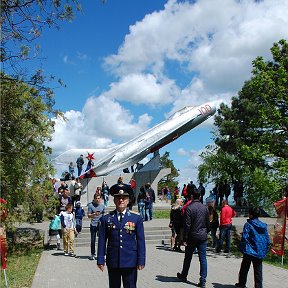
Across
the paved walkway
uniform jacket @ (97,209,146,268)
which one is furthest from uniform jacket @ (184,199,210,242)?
uniform jacket @ (97,209,146,268)

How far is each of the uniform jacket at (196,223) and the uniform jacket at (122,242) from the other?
9.35 ft

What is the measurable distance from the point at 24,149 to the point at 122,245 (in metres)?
7.34

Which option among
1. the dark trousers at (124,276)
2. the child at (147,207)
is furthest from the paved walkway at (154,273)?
the child at (147,207)

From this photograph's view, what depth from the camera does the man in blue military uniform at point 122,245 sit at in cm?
532

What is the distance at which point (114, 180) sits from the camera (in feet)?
87.6

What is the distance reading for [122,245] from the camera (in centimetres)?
534

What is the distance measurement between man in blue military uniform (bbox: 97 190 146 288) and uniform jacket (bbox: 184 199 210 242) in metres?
2.85

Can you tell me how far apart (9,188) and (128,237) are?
7.06 metres

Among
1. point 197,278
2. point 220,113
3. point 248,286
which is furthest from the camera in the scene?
point 220,113

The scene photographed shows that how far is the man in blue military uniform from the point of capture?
5316 millimetres

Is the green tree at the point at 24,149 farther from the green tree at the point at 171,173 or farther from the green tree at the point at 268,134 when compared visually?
the green tree at the point at 171,173

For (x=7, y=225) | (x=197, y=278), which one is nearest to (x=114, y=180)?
(x=7, y=225)

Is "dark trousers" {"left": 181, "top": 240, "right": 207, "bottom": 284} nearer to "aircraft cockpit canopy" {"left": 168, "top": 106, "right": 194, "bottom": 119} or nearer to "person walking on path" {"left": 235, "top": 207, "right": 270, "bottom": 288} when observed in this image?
"person walking on path" {"left": 235, "top": 207, "right": 270, "bottom": 288}

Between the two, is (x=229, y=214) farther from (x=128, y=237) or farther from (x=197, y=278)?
(x=128, y=237)
